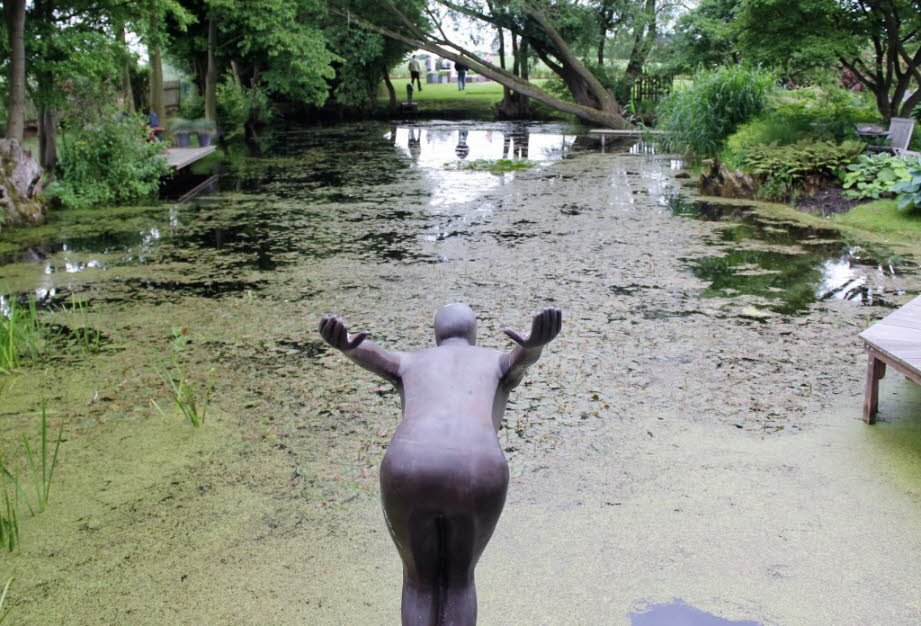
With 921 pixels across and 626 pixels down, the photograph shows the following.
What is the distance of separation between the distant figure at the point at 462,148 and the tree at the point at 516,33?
2.74 m

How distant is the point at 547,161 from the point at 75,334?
28.5 feet

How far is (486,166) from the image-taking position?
452 inches

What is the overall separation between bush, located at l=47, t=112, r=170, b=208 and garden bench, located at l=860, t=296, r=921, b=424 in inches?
307

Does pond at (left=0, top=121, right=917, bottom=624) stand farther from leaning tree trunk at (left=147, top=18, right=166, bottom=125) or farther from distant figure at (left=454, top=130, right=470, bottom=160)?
leaning tree trunk at (left=147, top=18, right=166, bottom=125)

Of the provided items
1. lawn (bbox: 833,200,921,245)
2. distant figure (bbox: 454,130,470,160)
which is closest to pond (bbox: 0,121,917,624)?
lawn (bbox: 833,200,921,245)

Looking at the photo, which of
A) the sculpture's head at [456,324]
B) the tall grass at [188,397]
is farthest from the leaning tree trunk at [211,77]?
the sculpture's head at [456,324]

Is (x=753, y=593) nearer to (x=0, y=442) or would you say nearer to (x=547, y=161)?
(x=0, y=442)

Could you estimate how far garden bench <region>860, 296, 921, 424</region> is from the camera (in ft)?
10.7

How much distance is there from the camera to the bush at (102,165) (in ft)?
29.1

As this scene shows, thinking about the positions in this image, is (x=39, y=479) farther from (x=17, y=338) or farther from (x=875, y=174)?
(x=875, y=174)

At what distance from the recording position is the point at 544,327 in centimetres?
163

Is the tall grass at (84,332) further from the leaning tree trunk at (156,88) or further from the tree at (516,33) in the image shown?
the tree at (516,33)

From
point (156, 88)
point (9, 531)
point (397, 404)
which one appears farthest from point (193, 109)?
point (9, 531)

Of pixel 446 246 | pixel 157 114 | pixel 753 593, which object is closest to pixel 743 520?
pixel 753 593
